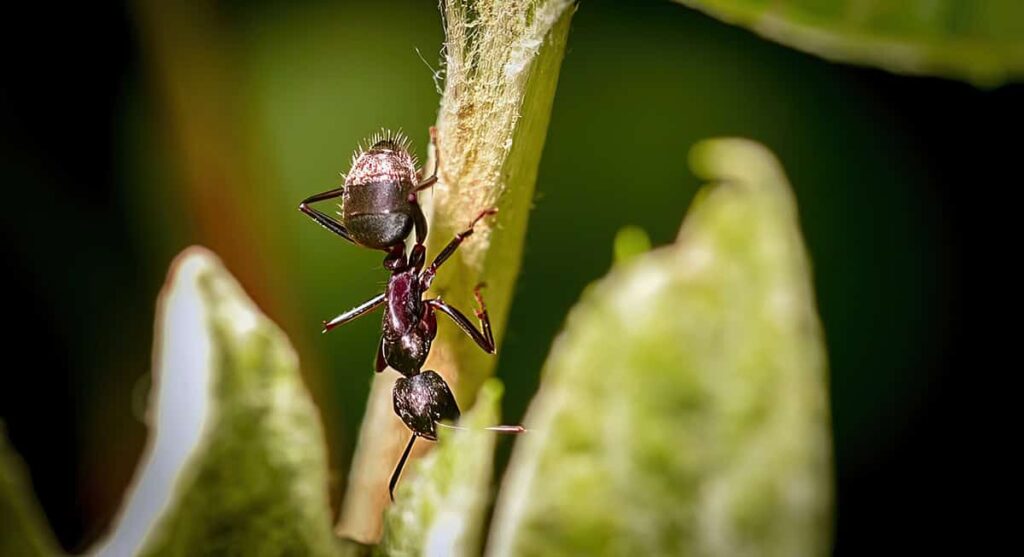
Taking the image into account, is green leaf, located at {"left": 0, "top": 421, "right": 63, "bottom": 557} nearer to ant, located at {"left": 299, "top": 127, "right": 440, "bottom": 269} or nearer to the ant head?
the ant head

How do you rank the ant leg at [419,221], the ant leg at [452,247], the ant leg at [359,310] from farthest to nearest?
the ant leg at [359,310] → the ant leg at [419,221] → the ant leg at [452,247]

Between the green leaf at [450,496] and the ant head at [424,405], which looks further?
the ant head at [424,405]

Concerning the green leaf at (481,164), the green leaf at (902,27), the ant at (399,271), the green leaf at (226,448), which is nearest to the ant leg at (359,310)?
the ant at (399,271)

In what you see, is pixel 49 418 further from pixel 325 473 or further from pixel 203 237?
pixel 325 473

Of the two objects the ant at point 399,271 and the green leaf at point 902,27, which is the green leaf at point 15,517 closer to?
the ant at point 399,271

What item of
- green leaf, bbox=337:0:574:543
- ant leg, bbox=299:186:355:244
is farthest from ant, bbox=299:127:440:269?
green leaf, bbox=337:0:574:543
